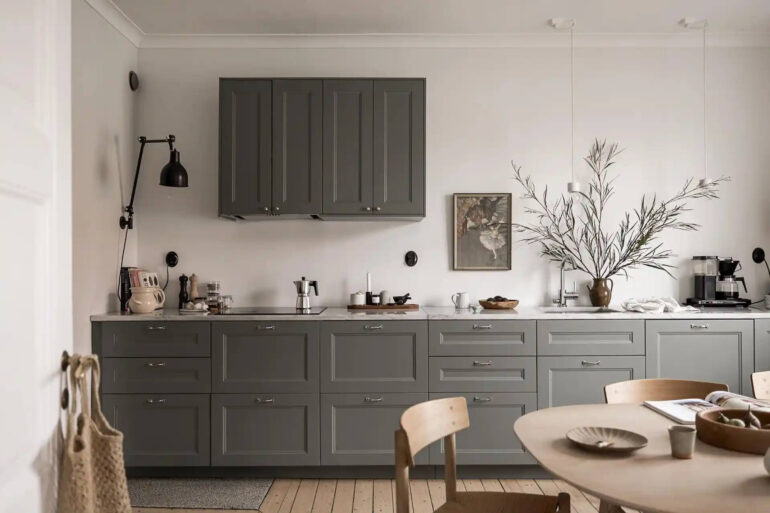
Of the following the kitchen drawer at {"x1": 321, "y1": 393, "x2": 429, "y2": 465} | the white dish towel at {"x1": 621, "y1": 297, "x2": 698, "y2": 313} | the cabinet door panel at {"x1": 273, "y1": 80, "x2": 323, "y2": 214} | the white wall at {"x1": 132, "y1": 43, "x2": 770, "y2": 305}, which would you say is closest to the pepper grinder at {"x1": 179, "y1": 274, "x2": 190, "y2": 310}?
the white wall at {"x1": 132, "y1": 43, "x2": 770, "y2": 305}

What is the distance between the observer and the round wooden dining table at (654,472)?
132cm

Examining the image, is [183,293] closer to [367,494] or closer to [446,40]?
[367,494]

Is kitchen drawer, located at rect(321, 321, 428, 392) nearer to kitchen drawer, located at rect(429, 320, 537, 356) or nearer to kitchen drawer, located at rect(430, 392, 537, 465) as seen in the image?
kitchen drawer, located at rect(429, 320, 537, 356)

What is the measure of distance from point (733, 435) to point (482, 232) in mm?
2494

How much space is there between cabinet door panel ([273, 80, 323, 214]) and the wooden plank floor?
1631mm

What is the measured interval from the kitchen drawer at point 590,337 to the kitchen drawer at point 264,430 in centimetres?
140

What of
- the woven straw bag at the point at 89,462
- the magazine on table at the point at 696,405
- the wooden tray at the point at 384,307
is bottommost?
the magazine on table at the point at 696,405

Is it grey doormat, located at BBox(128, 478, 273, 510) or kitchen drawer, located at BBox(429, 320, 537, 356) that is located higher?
kitchen drawer, located at BBox(429, 320, 537, 356)

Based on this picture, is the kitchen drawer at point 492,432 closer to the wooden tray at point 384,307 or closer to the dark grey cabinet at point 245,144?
the wooden tray at point 384,307

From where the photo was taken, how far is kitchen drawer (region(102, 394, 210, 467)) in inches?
135

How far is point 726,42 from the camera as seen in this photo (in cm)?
405

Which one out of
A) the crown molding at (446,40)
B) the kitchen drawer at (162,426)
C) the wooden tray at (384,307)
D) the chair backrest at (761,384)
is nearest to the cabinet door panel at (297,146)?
the crown molding at (446,40)

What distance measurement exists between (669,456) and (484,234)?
2.52m

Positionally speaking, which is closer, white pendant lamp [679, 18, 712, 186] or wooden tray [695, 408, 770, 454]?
wooden tray [695, 408, 770, 454]
